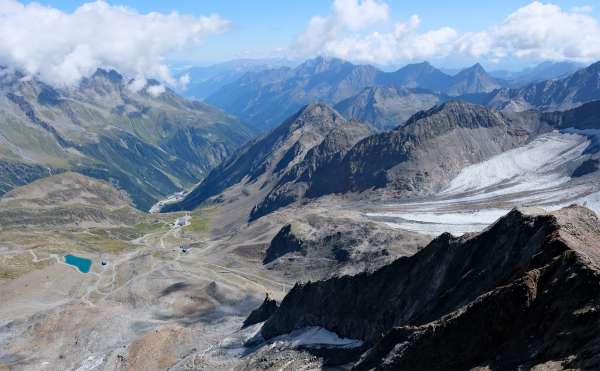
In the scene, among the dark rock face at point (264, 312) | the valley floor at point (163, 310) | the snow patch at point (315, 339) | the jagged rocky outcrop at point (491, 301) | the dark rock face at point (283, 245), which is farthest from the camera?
the dark rock face at point (283, 245)

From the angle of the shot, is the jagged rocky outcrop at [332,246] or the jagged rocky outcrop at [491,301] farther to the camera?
the jagged rocky outcrop at [332,246]

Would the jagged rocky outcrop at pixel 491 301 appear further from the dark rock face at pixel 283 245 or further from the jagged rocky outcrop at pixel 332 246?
the dark rock face at pixel 283 245

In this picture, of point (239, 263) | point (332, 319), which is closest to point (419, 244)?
point (239, 263)

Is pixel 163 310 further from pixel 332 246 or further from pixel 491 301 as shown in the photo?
pixel 491 301

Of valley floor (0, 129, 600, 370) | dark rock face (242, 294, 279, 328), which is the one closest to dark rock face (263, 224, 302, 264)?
valley floor (0, 129, 600, 370)

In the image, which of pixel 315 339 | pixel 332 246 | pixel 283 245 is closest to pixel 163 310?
pixel 283 245

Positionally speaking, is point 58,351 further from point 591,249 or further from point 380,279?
point 591,249

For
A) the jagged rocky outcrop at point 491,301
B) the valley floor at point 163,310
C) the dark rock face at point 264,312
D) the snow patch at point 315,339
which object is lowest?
the valley floor at point 163,310

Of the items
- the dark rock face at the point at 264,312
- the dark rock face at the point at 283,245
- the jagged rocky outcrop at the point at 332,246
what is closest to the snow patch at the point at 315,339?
the dark rock face at the point at 264,312
